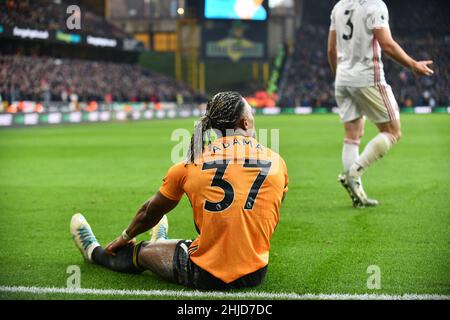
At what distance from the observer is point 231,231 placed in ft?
13.8

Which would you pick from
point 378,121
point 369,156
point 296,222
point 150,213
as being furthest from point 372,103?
point 150,213

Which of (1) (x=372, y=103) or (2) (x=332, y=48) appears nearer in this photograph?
(1) (x=372, y=103)

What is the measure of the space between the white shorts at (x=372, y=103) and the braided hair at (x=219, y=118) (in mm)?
3715

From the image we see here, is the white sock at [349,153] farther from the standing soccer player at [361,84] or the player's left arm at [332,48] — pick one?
the player's left arm at [332,48]

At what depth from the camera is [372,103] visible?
770 cm

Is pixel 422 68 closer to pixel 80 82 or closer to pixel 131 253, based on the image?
pixel 131 253

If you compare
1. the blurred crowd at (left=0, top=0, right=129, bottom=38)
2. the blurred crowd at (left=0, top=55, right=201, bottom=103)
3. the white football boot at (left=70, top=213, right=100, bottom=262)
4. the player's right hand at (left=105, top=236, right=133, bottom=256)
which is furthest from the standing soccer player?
the blurred crowd at (left=0, top=0, right=129, bottom=38)

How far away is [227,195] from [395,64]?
4887 centimetres

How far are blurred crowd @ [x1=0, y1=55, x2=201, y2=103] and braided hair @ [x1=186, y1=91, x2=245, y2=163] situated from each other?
30.9m

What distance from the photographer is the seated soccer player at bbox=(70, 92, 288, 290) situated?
4.21 metres

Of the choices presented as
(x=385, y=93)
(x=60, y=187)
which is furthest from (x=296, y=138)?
(x=385, y=93)

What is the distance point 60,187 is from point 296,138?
38.6 feet
